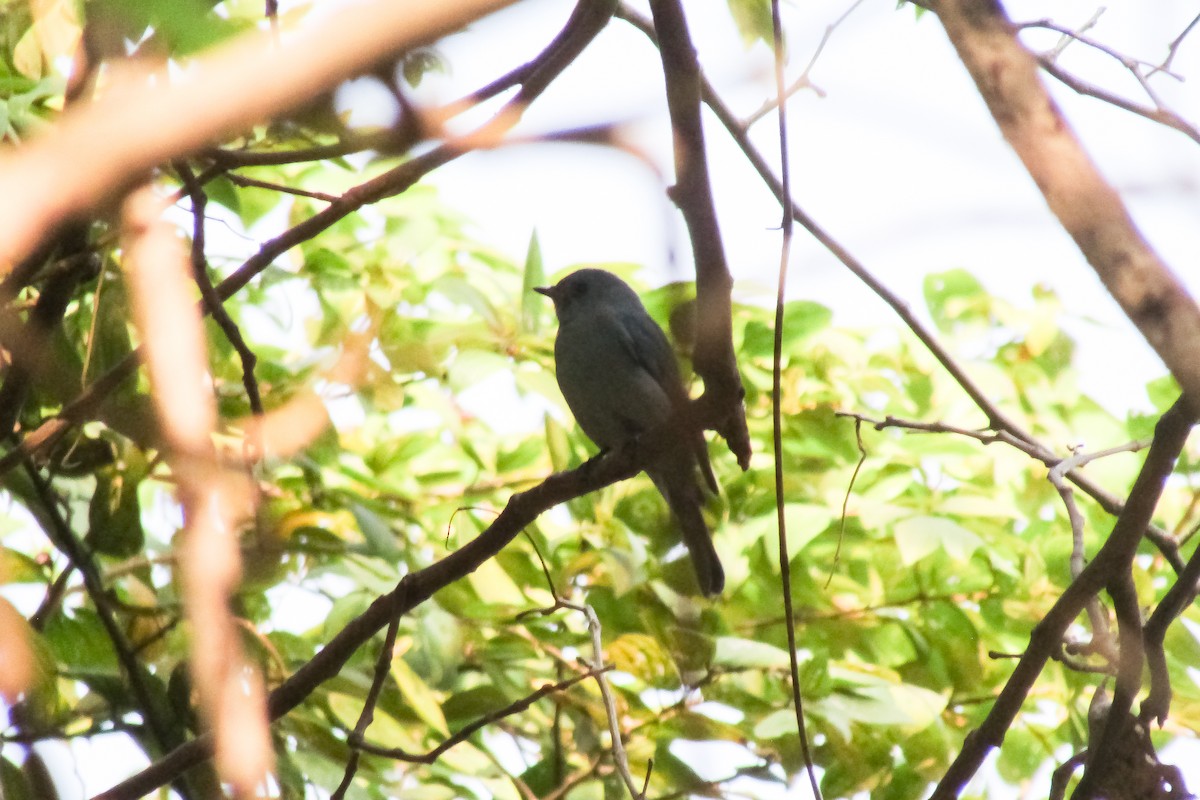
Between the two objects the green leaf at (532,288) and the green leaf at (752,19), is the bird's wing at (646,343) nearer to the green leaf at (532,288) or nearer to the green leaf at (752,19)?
the green leaf at (532,288)

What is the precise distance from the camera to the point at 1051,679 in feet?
12.8

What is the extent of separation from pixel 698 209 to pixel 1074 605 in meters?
1.03

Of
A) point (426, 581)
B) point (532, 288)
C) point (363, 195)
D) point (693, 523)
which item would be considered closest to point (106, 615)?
point (426, 581)

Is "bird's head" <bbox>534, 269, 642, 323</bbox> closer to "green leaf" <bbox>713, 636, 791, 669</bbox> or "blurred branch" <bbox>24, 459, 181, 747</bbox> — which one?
"green leaf" <bbox>713, 636, 791, 669</bbox>

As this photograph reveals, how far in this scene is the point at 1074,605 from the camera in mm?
2170

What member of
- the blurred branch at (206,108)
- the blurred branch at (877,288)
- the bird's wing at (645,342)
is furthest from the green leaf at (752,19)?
the bird's wing at (645,342)

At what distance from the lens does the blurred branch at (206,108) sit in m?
0.61

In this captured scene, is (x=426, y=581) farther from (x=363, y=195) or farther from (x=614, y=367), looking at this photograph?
(x=614, y=367)

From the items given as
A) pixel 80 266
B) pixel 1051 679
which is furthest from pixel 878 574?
pixel 80 266

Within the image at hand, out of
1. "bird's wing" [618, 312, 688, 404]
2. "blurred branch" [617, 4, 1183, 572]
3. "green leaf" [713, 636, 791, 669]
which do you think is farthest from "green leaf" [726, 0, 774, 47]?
"bird's wing" [618, 312, 688, 404]

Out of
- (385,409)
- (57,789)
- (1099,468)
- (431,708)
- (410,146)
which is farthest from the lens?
(1099,468)

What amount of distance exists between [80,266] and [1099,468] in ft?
10.2

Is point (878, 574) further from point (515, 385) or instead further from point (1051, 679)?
point (515, 385)

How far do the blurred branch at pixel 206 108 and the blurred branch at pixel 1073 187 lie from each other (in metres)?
0.54
